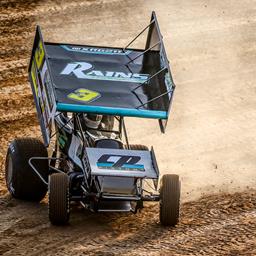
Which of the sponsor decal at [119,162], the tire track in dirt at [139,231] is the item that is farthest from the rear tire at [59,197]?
the sponsor decal at [119,162]

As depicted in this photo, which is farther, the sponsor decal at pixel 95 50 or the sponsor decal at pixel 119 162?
the sponsor decal at pixel 95 50

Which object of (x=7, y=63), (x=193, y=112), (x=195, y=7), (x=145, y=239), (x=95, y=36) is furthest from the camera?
(x=195, y=7)

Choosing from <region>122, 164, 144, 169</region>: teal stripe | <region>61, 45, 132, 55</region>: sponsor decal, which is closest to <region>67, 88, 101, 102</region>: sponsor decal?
<region>122, 164, 144, 169</region>: teal stripe

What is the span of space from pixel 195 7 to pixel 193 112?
6.10 meters

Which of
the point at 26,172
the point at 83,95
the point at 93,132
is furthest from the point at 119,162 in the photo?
the point at 26,172

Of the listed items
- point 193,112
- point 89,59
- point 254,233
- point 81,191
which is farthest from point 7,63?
point 254,233

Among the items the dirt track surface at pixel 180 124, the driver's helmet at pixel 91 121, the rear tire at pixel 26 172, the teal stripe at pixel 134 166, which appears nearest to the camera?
the dirt track surface at pixel 180 124

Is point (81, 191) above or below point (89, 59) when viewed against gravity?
below

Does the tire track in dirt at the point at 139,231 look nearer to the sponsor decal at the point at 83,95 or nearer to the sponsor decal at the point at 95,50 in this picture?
the sponsor decal at the point at 83,95

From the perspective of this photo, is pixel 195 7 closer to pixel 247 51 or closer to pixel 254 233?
pixel 247 51

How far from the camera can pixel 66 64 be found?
17.3 meters

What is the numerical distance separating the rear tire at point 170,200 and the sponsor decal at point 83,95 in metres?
1.67

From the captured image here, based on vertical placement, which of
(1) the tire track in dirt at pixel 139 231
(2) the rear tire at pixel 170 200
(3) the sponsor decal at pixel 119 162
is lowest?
(1) the tire track in dirt at pixel 139 231

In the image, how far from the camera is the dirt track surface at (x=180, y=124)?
15.5m
